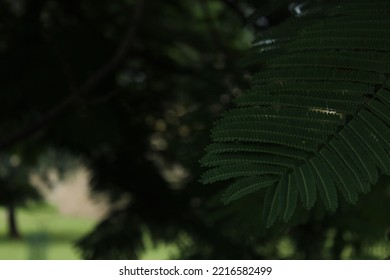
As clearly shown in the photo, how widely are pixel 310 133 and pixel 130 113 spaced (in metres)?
1.50

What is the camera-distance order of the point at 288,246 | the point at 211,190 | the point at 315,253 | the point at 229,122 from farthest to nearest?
the point at 288,246 → the point at 315,253 → the point at 211,190 → the point at 229,122

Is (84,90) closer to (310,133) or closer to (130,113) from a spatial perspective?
(130,113)

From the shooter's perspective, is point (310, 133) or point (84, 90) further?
point (84, 90)

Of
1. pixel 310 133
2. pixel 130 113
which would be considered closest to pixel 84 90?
pixel 130 113

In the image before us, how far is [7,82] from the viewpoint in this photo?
1.65 meters

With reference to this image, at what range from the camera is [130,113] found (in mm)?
1933

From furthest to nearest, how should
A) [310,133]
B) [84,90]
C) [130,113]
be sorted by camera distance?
[130,113] < [84,90] < [310,133]

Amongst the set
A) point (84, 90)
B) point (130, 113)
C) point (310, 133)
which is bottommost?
Answer: point (310, 133)

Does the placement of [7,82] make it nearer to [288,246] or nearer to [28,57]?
[28,57]

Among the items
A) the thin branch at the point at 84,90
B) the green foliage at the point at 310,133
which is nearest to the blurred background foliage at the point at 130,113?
the thin branch at the point at 84,90
